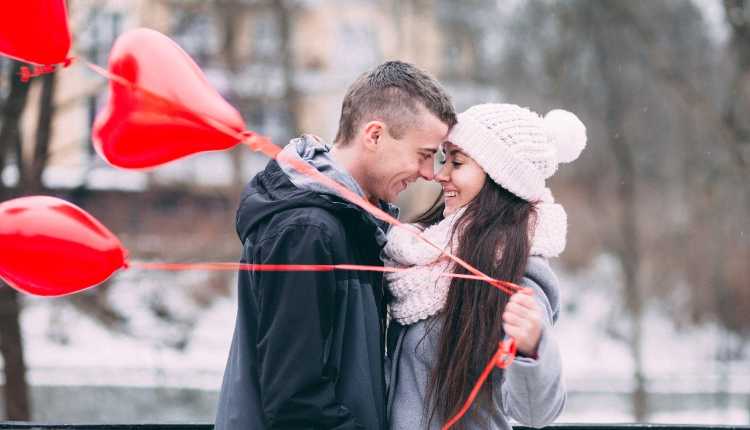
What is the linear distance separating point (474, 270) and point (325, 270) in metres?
0.36

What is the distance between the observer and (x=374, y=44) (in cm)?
1415

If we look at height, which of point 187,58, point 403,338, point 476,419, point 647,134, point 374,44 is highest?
point 374,44

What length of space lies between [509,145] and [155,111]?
0.90 metres

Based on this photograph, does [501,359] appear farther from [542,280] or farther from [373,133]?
[373,133]

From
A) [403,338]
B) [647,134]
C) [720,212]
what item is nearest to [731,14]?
[720,212]

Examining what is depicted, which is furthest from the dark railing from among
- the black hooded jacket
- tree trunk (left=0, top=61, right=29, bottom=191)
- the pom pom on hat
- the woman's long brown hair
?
tree trunk (left=0, top=61, right=29, bottom=191)

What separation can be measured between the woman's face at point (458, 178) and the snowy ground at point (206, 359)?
4.67 m

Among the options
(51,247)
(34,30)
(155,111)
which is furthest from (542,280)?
(34,30)

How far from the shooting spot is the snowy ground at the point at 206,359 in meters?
7.98

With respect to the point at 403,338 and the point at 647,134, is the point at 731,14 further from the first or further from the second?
the point at 647,134

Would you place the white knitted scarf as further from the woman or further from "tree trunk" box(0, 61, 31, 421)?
"tree trunk" box(0, 61, 31, 421)

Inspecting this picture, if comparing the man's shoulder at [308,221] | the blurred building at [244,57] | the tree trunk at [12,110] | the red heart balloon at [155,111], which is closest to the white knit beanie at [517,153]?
the man's shoulder at [308,221]

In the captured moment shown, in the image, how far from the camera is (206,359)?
12.5 meters

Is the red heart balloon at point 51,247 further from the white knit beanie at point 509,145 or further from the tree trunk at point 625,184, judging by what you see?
the tree trunk at point 625,184
